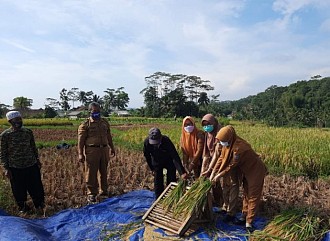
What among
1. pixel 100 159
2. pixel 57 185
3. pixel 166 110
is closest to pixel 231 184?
pixel 100 159

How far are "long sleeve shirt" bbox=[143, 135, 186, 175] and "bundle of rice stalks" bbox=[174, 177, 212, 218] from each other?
0.54 m

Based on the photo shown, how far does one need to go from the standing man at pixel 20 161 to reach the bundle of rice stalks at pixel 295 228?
345cm

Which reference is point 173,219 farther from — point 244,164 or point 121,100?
point 121,100

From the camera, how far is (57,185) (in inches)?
243

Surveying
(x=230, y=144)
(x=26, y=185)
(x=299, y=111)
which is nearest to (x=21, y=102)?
(x=299, y=111)

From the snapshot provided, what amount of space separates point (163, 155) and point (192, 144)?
1.61 ft

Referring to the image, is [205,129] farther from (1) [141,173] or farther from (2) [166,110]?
(2) [166,110]

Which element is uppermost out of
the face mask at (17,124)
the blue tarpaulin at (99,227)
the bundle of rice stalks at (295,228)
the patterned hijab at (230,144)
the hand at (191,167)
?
the face mask at (17,124)

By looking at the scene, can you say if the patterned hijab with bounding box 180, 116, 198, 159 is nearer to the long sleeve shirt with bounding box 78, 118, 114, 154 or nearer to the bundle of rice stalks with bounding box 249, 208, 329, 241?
the long sleeve shirt with bounding box 78, 118, 114, 154

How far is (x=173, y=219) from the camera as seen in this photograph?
4215 millimetres

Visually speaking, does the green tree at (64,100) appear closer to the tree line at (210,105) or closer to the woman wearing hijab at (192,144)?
the tree line at (210,105)

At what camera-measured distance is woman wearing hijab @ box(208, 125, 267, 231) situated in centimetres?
404

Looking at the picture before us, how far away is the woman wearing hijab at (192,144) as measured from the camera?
494 cm

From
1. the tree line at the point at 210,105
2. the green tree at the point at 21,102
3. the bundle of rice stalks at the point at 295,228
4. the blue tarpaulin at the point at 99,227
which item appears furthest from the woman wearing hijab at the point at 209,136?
the green tree at the point at 21,102
